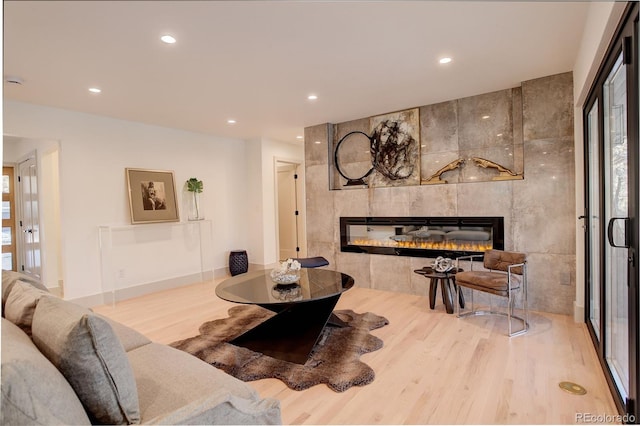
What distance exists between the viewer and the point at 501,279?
312 centimetres

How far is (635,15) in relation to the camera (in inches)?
60.7

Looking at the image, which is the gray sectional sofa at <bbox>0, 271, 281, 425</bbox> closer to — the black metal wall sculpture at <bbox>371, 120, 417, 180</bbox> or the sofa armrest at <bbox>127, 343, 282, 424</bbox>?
the sofa armrest at <bbox>127, 343, 282, 424</bbox>

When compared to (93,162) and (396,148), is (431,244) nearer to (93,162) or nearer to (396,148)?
(396,148)

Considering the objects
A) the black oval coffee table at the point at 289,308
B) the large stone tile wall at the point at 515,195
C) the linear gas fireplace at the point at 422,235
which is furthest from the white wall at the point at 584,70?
the black oval coffee table at the point at 289,308

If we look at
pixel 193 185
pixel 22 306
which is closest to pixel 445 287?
pixel 22 306

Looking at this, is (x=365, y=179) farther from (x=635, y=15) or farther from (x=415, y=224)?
(x=635, y=15)

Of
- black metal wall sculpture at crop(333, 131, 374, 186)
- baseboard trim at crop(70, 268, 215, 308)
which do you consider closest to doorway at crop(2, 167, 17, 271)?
baseboard trim at crop(70, 268, 215, 308)

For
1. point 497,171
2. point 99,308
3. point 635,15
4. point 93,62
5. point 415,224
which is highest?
point 93,62

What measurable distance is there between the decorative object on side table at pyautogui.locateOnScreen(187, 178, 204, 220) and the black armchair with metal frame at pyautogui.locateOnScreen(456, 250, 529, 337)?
12.9ft

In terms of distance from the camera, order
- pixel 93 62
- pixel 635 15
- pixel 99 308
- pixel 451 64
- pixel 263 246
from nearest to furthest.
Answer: pixel 635 15 → pixel 93 62 → pixel 451 64 → pixel 99 308 → pixel 263 246

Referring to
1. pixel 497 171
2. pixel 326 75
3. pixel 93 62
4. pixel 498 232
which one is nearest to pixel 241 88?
pixel 326 75

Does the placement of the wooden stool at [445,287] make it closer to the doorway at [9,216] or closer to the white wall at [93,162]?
the white wall at [93,162]

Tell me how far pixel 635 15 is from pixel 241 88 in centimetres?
303

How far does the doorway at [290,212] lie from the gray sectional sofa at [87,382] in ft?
18.2
